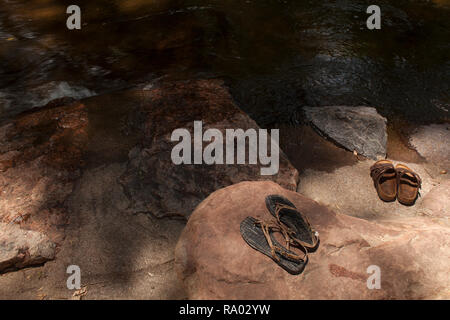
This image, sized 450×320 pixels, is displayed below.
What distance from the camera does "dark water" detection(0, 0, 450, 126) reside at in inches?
158

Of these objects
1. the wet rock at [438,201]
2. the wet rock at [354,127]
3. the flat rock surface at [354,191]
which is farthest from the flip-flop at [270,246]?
the wet rock at [354,127]

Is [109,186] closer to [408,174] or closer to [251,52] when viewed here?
[408,174]

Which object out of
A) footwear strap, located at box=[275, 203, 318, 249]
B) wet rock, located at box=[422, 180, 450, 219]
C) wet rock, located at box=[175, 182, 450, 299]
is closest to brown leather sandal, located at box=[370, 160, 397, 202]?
wet rock, located at box=[422, 180, 450, 219]

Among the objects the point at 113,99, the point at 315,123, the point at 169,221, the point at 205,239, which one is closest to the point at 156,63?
the point at 113,99

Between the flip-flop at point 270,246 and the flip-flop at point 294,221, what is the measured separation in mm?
79

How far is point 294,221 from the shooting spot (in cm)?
225

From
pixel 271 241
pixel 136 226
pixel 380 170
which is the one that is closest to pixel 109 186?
pixel 136 226

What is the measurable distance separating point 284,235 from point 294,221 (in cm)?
17

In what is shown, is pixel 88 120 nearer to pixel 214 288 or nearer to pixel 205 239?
pixel 205 239

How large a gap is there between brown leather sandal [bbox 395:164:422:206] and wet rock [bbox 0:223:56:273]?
122 inches

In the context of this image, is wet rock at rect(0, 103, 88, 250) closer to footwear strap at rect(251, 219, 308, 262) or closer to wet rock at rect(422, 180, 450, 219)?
footwear strap at rect(251, 219, 308, 262)

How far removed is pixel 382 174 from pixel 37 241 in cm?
312

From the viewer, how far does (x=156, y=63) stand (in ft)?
14.8

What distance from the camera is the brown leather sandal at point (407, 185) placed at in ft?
9.30
